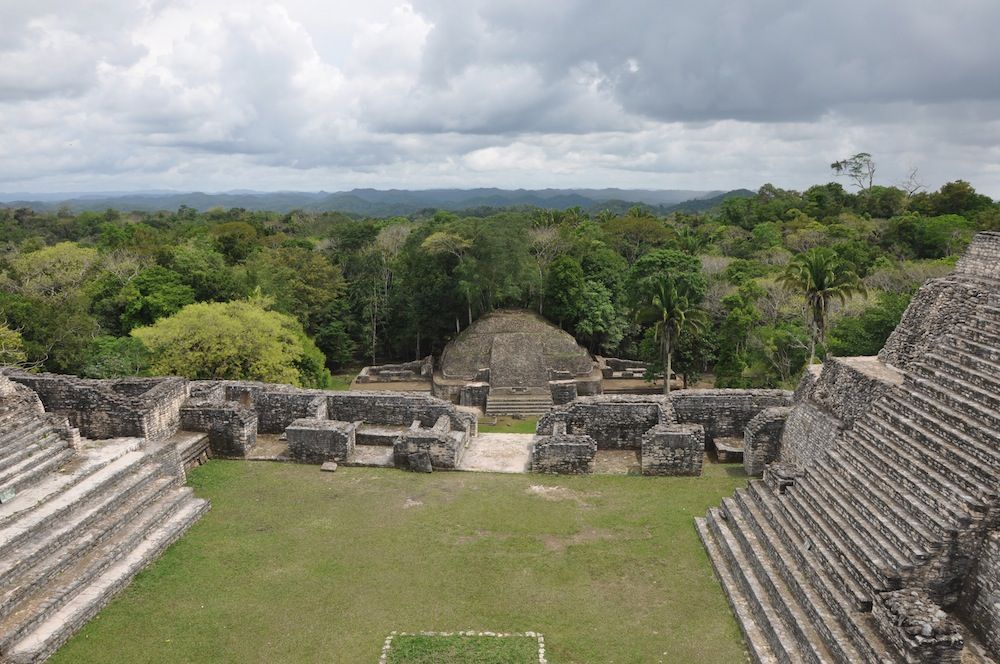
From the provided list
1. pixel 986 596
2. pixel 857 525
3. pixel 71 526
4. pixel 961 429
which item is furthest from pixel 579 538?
pixel 71 526

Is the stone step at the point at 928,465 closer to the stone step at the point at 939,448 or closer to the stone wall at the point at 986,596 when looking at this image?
the stone step at the point at 939,448

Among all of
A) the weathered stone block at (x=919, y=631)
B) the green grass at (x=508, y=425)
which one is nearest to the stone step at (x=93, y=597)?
the weathered stone block at (x=919, y=631)

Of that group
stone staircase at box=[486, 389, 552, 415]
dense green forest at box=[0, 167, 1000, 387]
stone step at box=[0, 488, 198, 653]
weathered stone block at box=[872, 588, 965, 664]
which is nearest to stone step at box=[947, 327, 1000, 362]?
weathered stone block at box=[872, 588, 965, 664]

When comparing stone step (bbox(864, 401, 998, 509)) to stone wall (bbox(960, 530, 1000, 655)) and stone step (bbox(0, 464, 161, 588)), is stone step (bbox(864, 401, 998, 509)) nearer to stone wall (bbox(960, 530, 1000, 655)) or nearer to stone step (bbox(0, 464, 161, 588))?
stone wall (bbox(960, 530, 1000, 655))

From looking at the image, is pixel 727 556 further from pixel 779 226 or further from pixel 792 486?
pixel 779 226

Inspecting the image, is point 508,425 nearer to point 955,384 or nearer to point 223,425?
point 223,425

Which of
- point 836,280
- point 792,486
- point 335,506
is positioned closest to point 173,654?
point 335,506
